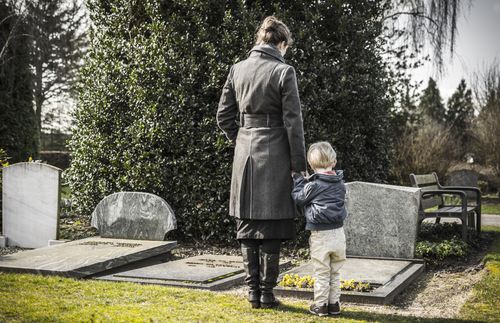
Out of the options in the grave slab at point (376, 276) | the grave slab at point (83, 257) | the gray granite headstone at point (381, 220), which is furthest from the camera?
the gray granite headstone at point (381, 220)

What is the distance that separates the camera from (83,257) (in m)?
6.91

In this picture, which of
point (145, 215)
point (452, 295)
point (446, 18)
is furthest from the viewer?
point (446, 18)

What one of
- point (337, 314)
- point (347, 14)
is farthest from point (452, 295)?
point (347, 14)

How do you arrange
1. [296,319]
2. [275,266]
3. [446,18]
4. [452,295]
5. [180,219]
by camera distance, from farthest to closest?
[446,18], [180,219], [452,295], [275,266], [296,319]

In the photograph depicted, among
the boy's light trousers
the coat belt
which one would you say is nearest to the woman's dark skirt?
the boy's light trousers

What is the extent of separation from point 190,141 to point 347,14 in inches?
125

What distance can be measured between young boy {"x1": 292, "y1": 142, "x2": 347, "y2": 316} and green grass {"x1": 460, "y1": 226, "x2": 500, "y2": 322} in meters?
1.22

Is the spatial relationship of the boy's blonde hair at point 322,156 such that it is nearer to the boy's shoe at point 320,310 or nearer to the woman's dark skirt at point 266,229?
the woman's dark skirt at point 266,229

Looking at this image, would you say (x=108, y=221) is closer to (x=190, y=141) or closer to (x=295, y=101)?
(x=190, y=141)

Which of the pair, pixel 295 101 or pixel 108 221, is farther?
pixel 108 221

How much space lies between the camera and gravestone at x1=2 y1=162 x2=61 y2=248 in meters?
8.82

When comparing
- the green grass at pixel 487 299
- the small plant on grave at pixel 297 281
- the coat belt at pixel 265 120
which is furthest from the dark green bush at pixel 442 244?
the coat belt at pixel 265 120

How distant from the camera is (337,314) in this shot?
4.96 metres

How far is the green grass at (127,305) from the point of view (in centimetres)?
473
